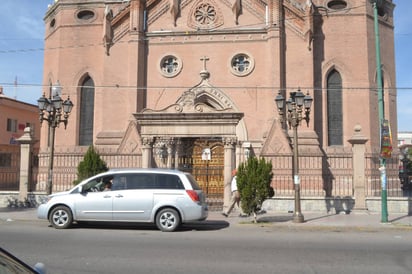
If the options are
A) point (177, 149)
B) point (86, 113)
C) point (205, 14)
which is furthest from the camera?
point (86, 113)

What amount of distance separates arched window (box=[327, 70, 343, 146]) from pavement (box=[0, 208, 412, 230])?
9582 mm

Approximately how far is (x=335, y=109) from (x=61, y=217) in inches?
743

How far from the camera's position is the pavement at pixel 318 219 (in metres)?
13.5

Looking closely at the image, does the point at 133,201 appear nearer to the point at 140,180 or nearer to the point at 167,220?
the point at 140,180

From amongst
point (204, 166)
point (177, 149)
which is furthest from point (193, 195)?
point (204, 166)

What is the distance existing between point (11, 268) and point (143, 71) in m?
24.3

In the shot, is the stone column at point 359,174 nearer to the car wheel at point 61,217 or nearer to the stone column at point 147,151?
the stone column at point 147,151

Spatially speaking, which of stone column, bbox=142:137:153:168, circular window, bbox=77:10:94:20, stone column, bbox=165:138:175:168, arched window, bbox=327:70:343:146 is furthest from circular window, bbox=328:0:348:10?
stone column, bbox=142:137:153:168

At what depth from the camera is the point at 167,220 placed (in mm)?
12062

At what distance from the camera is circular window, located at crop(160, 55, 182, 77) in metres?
26.3

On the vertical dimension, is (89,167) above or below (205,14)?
below

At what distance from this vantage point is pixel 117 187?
1230cm

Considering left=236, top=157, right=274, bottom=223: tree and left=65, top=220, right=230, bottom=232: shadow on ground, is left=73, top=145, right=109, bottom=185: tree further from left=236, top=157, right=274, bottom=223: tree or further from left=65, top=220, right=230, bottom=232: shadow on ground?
left=236, top=157, right=274, bottom=223: tree

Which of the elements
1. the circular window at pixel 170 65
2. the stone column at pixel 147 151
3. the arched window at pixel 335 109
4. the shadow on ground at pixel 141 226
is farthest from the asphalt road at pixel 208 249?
the circular window at pixel 170 65
